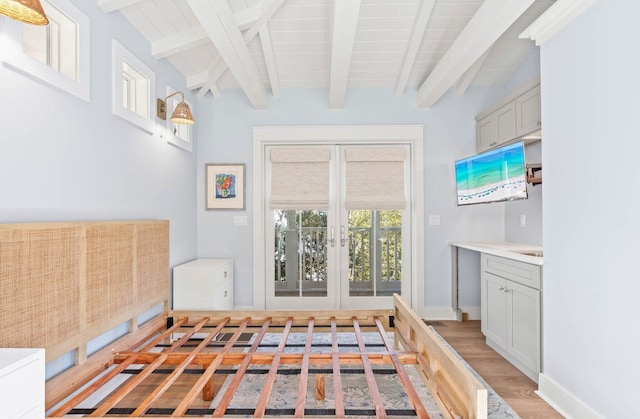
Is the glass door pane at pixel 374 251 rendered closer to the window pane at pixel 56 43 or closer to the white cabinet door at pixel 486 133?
the white cabinet door at pixel 486 133

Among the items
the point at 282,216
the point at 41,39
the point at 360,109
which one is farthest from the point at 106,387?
the point at 360,109

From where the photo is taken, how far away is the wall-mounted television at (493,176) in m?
2.91

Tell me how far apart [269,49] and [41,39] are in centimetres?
181

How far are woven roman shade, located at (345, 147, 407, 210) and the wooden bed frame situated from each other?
1708 millimetres

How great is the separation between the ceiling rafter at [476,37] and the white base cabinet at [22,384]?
273 centimetres

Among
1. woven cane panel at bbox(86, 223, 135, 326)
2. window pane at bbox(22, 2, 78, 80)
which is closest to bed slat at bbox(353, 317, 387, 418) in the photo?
woven cane panel at bbox(86, 223, 135, 326)

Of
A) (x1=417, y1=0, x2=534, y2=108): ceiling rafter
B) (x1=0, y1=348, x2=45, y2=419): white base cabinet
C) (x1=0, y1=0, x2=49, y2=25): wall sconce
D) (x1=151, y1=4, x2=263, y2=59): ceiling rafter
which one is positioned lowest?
(x1=0, y1=348, x2=45, y2=419): white base cabinet

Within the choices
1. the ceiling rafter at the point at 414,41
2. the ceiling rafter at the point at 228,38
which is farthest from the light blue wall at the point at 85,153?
the ceiling rafter at the point at 414,41

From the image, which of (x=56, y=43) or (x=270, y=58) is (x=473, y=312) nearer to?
(x=270, y=58)

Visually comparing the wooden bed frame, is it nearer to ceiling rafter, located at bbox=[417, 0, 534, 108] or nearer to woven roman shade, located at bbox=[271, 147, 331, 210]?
woven roman shade, located at bbox=[271, 147, 331, 210]

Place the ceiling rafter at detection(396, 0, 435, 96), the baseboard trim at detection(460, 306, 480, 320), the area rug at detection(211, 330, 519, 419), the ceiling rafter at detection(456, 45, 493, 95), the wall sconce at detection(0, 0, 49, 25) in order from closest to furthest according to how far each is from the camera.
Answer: the wall sconce at detection(0, 0, 49, 25) → the area rug at detection(211, 330, 519, 419) → the ceiling rafter at detection(396, 0, 435, 96) → the ceiling rafter at detection(456, 45, 493, 95) → the baseboard trim at detection(460, 306, 480, 320)

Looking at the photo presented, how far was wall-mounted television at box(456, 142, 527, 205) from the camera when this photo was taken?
291cm

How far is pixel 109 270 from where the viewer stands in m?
2.08

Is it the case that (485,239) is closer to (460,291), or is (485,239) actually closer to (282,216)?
(460,291)
